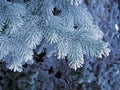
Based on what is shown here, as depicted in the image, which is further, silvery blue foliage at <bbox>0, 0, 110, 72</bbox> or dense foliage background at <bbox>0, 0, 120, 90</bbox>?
dense foliage background at <bbox>0, 0, 120, 90</bbox>

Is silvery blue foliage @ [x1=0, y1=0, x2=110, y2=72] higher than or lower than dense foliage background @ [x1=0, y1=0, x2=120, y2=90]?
higher

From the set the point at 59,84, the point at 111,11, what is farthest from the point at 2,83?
the point at 111,11


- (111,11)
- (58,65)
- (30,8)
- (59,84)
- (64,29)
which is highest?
(111,11)

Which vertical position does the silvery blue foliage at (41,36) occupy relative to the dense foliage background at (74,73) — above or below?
above

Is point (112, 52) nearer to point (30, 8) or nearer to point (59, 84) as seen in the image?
point (59, 84)

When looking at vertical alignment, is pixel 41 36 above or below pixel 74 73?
above

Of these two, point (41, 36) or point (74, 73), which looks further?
point (74, 73)

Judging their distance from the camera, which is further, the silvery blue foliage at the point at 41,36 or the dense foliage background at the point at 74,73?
the dense foliage background at the point at 74,73

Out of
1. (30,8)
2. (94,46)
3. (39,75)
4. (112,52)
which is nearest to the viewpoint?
(94,46)
